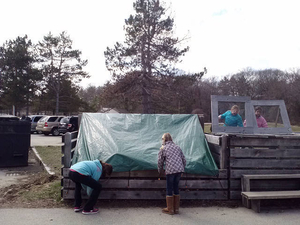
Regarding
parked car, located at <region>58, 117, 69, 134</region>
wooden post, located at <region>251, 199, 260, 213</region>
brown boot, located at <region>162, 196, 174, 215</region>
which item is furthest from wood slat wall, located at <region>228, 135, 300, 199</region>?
parked car, located at <region>58, 117, 69, 134</region>

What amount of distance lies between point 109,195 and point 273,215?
3.18 metres

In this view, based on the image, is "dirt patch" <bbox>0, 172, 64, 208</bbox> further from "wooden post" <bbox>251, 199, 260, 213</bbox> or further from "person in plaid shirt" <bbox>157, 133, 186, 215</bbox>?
"wooden post" <bbox>251, 199, 260, 213</bbox>

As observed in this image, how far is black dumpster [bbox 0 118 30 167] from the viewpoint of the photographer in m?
9.98

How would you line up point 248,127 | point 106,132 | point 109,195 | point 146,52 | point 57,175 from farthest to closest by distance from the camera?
point 146,52
point 57,175
point 248,127
point 106,132
point 109,195

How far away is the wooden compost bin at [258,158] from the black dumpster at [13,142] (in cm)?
715

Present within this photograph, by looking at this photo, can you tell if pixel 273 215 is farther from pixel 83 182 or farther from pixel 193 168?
pixel 83 182

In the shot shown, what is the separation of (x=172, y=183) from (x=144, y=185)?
2.23 feet

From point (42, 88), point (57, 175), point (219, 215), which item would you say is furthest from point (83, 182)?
point (42, 88)

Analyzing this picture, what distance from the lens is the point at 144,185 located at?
5820 mm

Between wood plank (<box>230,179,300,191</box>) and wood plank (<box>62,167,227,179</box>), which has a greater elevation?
wood plank (<box>62,167,227,179</box>)

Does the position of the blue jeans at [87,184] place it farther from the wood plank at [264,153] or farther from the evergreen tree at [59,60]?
the evergreen tree at [59,60]

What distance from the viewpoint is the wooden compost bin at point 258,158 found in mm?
6078

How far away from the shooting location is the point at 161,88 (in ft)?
85.7

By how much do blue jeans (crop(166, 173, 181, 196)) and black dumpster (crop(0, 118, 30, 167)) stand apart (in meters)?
6.82
